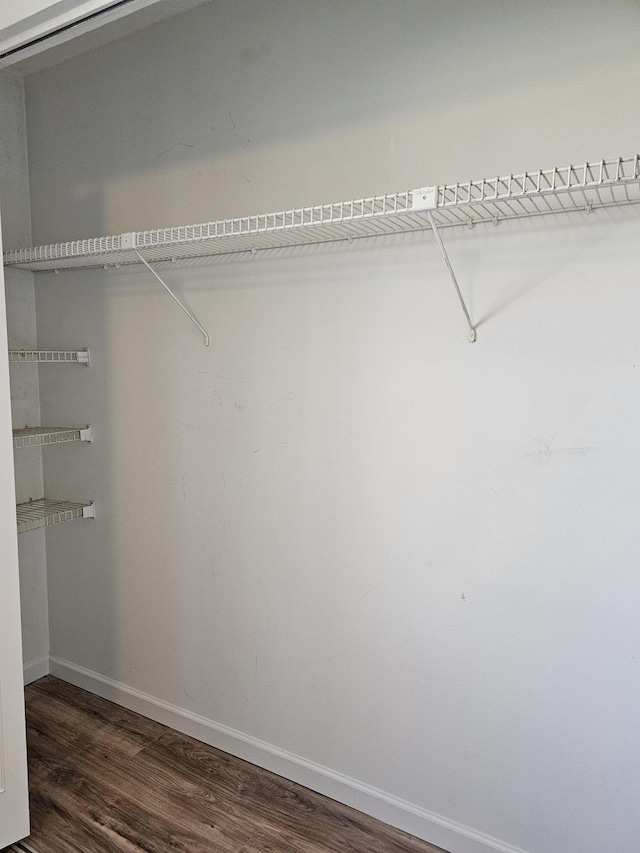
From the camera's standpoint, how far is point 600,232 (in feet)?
4.72

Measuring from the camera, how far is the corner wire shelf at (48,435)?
2174 mm

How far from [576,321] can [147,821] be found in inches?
73.9

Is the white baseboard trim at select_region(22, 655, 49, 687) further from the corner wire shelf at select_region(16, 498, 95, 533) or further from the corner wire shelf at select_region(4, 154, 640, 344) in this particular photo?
the corner wire shelf at select_region(4, 154, 640, 344)

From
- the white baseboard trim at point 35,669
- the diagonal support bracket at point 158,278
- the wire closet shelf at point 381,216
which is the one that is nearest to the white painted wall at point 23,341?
the white baseboard trim at point 35,669

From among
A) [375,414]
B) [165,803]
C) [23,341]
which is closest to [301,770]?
[165,803]

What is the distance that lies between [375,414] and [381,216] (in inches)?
23.0

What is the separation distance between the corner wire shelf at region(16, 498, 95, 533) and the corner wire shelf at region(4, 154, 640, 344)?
3.02 feet

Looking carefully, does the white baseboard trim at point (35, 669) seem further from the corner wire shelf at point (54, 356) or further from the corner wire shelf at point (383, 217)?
the corner wire shelf at point (383, 217)

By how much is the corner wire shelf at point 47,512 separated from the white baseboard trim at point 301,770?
2.28 feet

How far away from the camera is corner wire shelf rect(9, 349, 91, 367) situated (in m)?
2.19

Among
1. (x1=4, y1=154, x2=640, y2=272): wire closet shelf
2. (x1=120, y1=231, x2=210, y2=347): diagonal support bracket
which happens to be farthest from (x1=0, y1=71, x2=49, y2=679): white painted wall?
(x1=120, y1=231, x2=210, y2=347): diagonal support bracket

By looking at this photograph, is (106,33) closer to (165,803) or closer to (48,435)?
(48,435)

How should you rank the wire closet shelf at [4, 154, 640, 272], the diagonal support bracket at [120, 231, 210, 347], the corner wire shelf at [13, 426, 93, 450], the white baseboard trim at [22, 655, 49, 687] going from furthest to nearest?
the white baseboard trim at [22, 655, 49, 687], the corner wire shelf at [13, 426, 93, 450], the diagonal support bracket at [120, 231, 210, 347], the wire closet shelf at [4, 154, 640, 272]

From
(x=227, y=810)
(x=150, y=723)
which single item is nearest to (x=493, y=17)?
(x=227, y=810)
